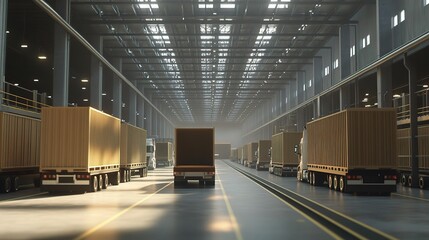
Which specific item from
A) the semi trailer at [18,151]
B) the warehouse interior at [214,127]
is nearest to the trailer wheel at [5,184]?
the semi trailer at [18,151]

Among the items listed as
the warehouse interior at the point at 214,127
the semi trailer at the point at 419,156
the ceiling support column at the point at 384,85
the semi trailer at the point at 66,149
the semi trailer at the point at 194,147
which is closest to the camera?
the warehouse interior at the point at 214,127

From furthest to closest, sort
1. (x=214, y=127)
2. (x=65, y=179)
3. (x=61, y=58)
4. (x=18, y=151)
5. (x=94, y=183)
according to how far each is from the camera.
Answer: (x=214, y=127) → (x=61, y=58) → (x=94, y=183) → (x=18, y=151) → (x=65, y=179)

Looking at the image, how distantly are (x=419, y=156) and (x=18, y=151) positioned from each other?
20543mm

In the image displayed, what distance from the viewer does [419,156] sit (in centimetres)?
2691

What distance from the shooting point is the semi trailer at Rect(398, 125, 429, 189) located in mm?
26234

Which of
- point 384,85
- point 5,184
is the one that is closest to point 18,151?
point 5,184

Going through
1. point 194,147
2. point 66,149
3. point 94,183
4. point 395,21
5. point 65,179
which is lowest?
point 94,183

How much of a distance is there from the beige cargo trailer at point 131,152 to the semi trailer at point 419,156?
1765 cm

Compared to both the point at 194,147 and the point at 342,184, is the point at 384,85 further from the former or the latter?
the point at 194,147

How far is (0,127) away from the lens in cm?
2212

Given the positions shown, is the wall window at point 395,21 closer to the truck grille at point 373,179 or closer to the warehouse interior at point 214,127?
the warehouse interior at point 214,127

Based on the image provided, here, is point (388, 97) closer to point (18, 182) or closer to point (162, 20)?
point (162, 20)

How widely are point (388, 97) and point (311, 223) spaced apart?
1984cm

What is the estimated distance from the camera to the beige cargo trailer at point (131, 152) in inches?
1355
